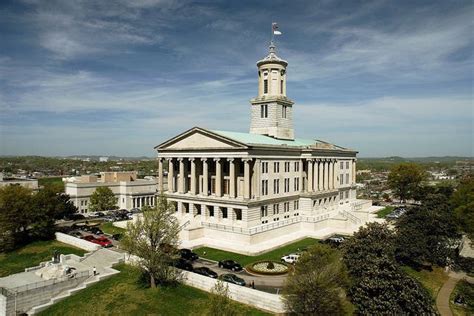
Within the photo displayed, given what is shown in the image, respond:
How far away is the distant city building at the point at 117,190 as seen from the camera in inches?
3679

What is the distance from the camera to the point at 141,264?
40688mm

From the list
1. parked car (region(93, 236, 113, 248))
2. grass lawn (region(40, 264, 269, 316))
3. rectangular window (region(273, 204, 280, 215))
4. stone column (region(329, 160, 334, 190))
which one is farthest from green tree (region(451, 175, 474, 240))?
parked car (region(93, 236, 113, 248))

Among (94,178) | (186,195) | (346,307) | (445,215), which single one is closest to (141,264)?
(346,307)

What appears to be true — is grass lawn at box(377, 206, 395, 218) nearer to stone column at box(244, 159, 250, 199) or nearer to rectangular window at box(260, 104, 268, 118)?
rectangular window at box(260, 104, 268, 118)

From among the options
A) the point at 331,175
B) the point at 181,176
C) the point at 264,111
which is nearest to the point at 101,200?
the point at 181,176

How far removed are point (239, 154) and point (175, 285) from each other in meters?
24.5

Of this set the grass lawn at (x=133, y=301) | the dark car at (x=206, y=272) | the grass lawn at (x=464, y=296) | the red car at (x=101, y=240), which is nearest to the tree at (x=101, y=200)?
the red car at (x=101, y=240)

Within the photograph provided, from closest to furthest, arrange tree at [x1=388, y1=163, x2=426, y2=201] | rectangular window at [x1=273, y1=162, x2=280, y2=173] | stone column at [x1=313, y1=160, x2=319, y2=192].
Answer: rectangular window at [x1=273, y1=162, x2=280, y2=173]
stone column at [x1=313, y1=160, x2=319, y2=192]
tree at [x1=388, y1=163, x2=426, y2=201]

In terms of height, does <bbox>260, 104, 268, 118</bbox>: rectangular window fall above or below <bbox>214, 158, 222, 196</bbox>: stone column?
above

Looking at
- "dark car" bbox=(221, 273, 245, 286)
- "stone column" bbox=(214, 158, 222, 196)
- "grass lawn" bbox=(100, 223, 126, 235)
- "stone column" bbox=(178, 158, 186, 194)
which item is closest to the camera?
"dark car" bbox=(221, 273, 245, 286)

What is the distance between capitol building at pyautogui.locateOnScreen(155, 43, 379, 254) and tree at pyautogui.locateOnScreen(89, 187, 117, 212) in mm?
26394

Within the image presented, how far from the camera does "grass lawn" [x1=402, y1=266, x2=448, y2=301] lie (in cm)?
4204

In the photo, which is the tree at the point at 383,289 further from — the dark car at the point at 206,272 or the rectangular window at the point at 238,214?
the rectangular window at the point at 238,214

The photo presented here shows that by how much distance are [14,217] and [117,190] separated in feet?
122
